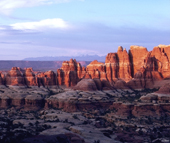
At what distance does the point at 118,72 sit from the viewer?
12050 cm

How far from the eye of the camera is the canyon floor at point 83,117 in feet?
148

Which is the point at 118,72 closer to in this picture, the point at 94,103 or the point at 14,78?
the point at 14,78

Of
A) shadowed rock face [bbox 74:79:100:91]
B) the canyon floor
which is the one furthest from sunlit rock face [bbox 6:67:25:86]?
shadowed rock face [bbox 74:79:100:91]

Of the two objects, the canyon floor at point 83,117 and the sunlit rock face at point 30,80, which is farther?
the sunlit rock face at point 30,80

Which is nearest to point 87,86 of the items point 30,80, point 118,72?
point 30,80

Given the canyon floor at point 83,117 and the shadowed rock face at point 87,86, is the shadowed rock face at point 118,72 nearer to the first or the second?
the canyon floor at point 83,117

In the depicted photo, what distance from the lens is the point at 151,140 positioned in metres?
51.1

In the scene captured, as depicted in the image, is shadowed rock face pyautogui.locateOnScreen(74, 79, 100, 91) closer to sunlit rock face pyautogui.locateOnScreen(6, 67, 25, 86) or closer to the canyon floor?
the canyon floor

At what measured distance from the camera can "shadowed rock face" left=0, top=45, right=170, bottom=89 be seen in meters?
108

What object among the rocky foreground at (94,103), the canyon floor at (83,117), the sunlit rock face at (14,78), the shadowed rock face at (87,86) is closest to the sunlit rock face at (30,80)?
the rocky foreground at (94,103)

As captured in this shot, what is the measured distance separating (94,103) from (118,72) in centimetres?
3813

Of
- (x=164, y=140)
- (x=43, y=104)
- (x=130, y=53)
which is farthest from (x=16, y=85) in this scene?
(x=164, y=140)

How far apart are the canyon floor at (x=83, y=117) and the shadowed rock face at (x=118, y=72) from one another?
166 inches

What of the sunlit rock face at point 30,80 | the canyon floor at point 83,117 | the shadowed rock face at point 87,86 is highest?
the sunlit rock face at point 30,80
